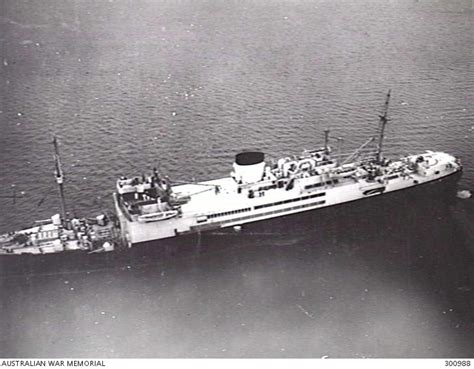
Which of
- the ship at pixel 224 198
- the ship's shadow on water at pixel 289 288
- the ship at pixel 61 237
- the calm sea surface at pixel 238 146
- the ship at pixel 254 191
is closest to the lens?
the ship's shadow on water at pixel 289 288

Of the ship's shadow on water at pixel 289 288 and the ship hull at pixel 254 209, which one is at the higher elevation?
the ship hull at pixel 254 209

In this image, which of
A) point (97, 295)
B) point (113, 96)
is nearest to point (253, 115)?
point (113, 96)

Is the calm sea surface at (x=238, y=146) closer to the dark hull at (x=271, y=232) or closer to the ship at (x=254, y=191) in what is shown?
the dark hull at (x=271, y=232)

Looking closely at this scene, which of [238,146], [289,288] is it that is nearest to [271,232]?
[289,288]

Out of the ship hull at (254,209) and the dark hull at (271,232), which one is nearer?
the dark hull at (271,232)

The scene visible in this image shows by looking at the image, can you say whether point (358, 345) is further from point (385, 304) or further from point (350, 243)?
point (350, 243)

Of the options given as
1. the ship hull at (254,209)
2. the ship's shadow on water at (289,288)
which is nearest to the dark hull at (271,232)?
the ship's shadow on water at (289,288)

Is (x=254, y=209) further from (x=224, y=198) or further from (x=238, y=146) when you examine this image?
(x=238, y=146)

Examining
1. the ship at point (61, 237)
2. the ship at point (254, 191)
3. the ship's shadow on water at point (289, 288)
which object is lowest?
the ship's shadow on water at point (289, 288)
